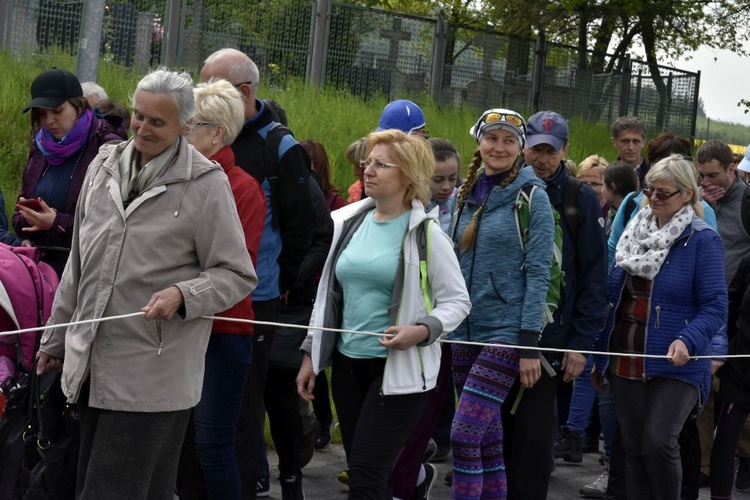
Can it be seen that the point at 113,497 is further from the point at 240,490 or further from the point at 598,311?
the point at 598,311

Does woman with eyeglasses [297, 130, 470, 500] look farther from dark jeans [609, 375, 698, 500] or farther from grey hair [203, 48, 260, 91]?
dark jeans [609, 375, 698, 500]

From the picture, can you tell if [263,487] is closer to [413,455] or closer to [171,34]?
[413,455]

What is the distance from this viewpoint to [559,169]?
6.10 meters

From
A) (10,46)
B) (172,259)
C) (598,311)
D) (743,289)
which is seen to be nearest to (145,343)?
(172,259)

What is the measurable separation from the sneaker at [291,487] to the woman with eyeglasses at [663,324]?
5.38 feet

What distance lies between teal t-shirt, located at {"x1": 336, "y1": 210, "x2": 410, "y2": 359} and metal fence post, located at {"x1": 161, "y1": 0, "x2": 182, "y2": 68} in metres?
8.78

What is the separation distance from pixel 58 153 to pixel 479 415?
7.73ft

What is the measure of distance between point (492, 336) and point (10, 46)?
333 inches

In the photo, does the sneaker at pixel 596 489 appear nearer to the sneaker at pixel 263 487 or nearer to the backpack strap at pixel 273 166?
the sneaker at pixel 263 487

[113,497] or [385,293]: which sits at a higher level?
[385,293]

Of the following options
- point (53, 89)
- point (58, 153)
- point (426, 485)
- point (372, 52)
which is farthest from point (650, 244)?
point (372, 52)

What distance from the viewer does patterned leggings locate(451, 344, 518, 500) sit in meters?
5.66

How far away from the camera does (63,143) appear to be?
5.97 m

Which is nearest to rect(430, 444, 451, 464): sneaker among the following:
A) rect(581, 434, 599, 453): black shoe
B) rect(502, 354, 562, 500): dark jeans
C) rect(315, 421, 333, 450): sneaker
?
rect(315, 421, 333, 450): sneaker
